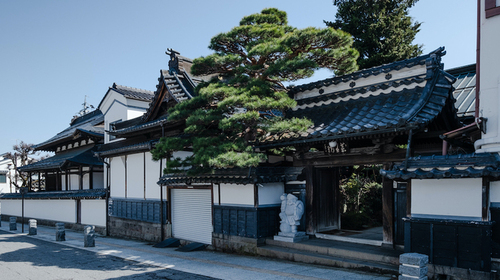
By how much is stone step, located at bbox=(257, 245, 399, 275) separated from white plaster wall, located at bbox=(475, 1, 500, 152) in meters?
3.99

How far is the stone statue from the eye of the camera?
12.9 metres

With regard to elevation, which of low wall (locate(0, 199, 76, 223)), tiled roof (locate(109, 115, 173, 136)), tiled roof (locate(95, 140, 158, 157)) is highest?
tiled roof (locate(109, 115, 173, 136))

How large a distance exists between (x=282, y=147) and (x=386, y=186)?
387 centimetres

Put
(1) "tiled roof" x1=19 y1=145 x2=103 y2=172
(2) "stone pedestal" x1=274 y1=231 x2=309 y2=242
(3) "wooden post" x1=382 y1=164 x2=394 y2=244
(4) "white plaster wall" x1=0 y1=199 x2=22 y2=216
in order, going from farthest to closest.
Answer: (4) "white plaster wall" x1=0 y1=199 x2=22 y2=216 → (1) "tiled roof" x1=19 y1=145 x2=103 y2=172 → (2) "stone pedestal" x1=274 y1=231 x2=309 y2=242 → (3) "wooden post" x1=382 y1=164 x2=394 y2=244

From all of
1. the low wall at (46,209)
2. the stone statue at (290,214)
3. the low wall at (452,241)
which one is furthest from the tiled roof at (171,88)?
the low wall at (452,241)

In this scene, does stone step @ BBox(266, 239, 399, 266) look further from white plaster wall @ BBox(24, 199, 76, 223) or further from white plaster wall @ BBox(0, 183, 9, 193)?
white plaster wall @ BBox(0, 183, 9, 193)

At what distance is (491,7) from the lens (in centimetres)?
898

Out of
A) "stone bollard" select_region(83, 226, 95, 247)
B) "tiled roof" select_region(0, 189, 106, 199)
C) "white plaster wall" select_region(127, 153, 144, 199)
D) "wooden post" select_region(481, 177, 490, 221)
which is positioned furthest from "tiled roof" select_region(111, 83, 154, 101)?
"wooden post" select_region(481, 177, 490, 221)

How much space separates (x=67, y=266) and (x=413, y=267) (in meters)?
11.7

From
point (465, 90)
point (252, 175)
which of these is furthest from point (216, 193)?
point (465, 90)

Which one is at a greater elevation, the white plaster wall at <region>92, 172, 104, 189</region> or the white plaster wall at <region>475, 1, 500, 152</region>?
the white plaster wall at <region>475, 1, 500, 152</region>

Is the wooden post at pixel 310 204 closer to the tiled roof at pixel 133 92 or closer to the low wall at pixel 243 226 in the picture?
the low wall at pixel 243 226

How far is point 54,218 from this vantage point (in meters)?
28.1

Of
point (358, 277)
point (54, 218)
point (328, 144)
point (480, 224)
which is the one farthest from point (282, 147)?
point (54, 218)
